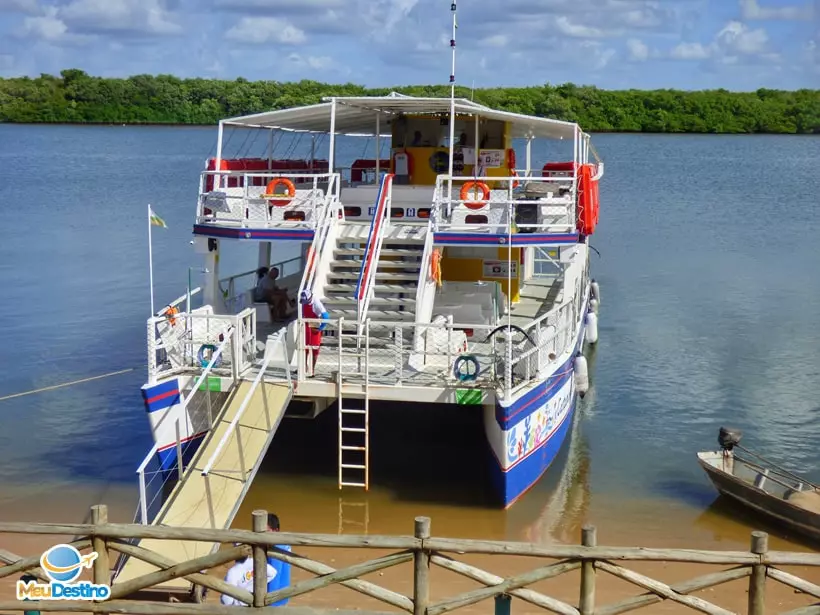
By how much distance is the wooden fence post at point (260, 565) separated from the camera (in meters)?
8.61

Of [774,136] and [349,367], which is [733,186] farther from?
[774,136]

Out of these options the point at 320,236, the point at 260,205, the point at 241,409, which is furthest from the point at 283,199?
the point at 241,409

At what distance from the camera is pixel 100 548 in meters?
8.77

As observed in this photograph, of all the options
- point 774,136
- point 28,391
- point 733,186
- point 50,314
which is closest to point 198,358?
point 28,391

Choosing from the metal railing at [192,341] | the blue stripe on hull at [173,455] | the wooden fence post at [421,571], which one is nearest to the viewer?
the wooden fence post at [421,571]

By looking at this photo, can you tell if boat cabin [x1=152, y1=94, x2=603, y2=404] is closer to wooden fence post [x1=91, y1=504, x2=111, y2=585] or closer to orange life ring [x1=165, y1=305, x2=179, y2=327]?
orange life ring [x1=165, y1=305, x2=179, y2=327]

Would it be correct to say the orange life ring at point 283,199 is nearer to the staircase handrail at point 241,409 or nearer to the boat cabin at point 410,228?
the boat cabin at point 410,228

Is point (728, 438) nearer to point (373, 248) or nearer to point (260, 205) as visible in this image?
point (373, 248)

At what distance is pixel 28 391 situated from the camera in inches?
834

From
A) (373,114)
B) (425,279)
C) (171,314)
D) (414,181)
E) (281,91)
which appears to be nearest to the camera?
(171,314)

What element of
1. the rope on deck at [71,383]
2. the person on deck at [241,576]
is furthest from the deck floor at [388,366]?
the person on deck at [241,576]

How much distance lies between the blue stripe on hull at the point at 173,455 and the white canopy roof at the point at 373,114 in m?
5.68

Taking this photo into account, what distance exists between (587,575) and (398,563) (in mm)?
1518

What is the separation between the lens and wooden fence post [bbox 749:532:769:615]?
28.3ft
